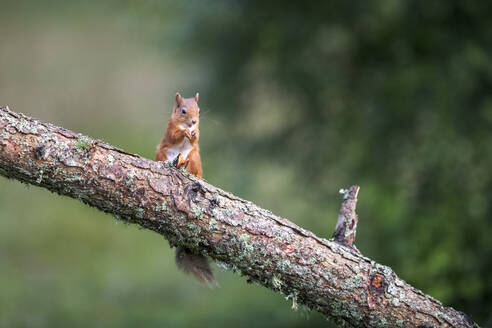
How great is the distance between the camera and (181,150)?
2.80m

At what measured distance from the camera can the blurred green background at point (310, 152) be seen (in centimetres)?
407

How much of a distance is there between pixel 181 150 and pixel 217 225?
0.78 metres

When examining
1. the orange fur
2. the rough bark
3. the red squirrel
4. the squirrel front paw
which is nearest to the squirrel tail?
the red squirrel

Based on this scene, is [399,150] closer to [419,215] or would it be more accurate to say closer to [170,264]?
[419,215]

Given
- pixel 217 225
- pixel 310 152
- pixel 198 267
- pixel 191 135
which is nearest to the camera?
pixel 217 225

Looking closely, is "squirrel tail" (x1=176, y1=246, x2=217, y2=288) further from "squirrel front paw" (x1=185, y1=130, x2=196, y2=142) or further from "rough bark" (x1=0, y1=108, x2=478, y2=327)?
"squirrel front paw" (x1=185, y1=130, x2=196, y2=142)

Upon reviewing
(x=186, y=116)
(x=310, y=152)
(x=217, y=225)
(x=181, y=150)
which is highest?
(x=310, y=152)

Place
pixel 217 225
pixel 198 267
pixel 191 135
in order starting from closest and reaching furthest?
pixel 217 225 < pixel 198 267 < pixel 191 135

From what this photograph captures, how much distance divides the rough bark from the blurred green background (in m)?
0.50

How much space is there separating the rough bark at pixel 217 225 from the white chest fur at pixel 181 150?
611 millimetres

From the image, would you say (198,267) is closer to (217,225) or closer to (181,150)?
(217,225)

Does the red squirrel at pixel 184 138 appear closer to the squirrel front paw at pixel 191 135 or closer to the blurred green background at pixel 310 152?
the squirrel front paw at pixel 191 135

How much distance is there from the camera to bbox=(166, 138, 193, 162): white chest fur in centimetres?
279

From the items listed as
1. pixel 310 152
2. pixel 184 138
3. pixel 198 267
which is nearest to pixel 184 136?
pixel 184 138
